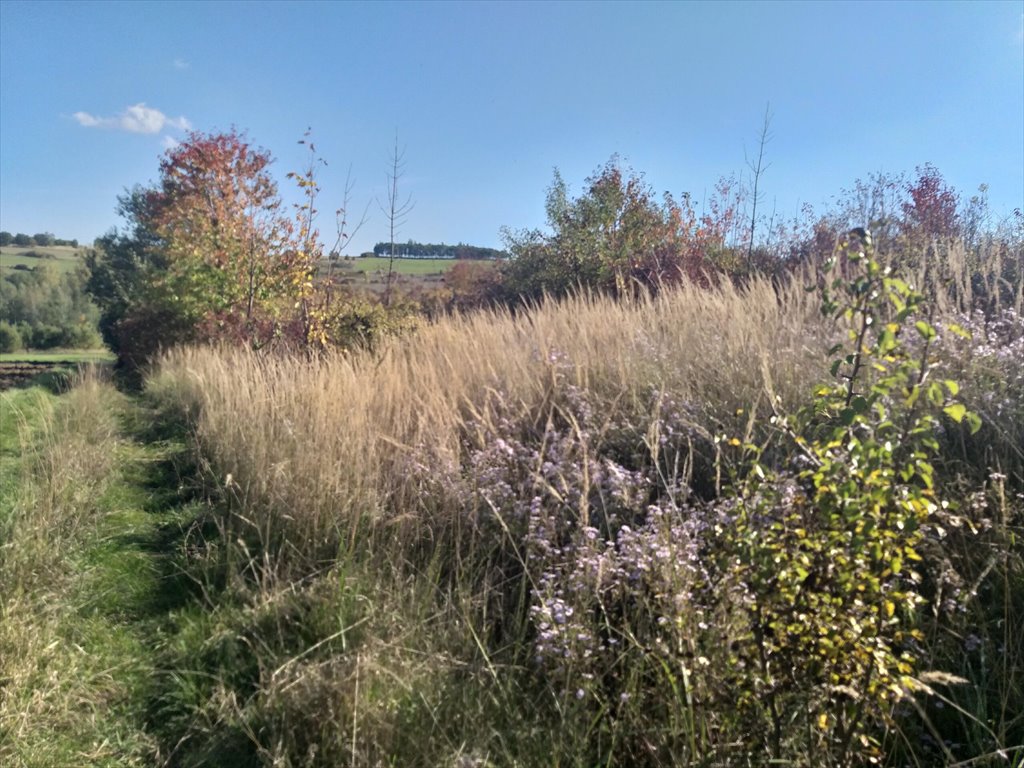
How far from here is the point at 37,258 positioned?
73812 mm

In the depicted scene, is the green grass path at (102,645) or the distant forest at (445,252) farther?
the distant forest at (445,252)

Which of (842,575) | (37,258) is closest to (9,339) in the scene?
(37,258)

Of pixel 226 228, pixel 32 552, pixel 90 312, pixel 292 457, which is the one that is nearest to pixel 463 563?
pixel 292 457

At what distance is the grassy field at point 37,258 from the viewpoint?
68963mm

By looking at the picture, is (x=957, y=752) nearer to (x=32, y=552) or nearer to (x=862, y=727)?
(x=862, y=727)

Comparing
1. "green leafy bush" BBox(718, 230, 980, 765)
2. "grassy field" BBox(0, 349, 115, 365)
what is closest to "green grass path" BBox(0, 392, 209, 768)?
"green leafy bush" BBox(718, 230, 980, 765)

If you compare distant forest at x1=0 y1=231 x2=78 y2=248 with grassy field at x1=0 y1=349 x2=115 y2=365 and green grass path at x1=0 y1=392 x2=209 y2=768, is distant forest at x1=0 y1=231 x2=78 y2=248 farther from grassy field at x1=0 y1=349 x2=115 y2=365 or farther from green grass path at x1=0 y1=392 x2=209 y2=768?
green grass path at x1=0 y1=392 x2=209 y2=768

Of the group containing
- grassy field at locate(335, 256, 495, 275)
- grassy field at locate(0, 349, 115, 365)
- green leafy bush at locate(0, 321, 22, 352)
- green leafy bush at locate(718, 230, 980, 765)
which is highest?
grassy field at locate(335, 256, 495, 275)

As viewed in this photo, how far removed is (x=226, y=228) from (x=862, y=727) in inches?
663

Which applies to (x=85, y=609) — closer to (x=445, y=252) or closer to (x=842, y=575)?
(x=842, y=575)

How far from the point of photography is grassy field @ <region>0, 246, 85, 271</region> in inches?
2715

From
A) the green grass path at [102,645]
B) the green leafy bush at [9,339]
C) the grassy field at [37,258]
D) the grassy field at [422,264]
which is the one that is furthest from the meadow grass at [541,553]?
the grassy field at [37,258]

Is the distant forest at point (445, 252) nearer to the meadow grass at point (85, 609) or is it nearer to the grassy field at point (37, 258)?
the meadow grass at point (85, 609)

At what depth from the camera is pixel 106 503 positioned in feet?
19.3
